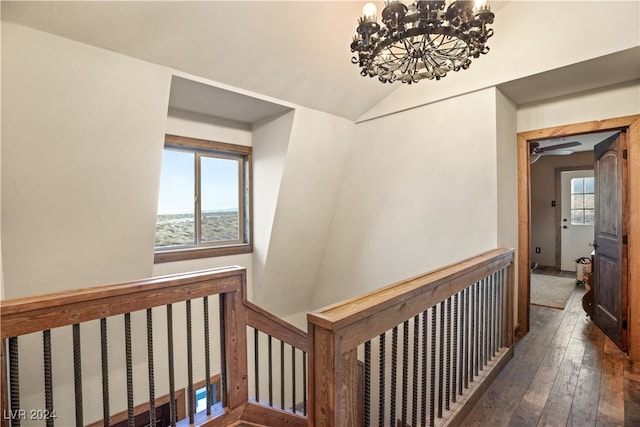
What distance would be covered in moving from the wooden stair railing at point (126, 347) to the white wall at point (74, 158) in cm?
73

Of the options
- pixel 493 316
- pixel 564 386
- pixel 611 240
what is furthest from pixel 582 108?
pixel 564 386

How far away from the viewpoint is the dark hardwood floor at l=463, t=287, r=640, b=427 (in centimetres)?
189

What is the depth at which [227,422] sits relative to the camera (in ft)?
5.35

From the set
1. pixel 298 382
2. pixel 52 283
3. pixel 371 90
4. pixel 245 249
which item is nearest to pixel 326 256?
pixel 245 249

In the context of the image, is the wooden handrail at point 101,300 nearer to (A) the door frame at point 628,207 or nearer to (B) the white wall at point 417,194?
(B) the white wall at point 417,194

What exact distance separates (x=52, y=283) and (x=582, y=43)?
4.56m

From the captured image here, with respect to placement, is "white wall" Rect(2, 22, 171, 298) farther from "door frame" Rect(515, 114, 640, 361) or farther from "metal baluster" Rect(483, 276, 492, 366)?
"door frame" Rect(515, 114, 640, 361)

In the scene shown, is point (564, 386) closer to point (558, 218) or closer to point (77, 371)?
point (77, 371)

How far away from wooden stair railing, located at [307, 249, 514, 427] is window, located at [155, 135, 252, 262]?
243cm

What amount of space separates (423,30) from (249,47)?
1.33 m

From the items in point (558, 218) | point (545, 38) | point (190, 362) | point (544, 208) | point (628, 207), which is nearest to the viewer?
point (190, 362)

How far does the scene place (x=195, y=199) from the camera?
3.56m

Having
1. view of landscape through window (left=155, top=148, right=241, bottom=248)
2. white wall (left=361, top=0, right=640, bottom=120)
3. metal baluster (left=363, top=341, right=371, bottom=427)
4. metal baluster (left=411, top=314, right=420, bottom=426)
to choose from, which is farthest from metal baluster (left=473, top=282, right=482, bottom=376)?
view of landscape through window (left=155, top=148, right=241, bottom=248)

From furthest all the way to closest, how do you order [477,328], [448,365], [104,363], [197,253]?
[197,253] → [477,328] → [448,365] → [104,363]
